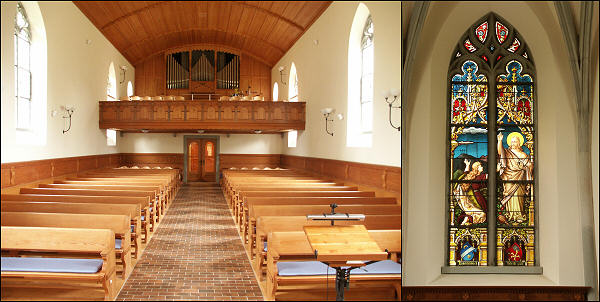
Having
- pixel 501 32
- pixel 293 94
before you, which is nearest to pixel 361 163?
pixel 501 32

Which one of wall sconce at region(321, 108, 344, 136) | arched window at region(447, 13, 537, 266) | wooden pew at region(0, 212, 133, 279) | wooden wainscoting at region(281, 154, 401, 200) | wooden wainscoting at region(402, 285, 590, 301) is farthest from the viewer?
wall sconce at region(321, 108, 344, 136)

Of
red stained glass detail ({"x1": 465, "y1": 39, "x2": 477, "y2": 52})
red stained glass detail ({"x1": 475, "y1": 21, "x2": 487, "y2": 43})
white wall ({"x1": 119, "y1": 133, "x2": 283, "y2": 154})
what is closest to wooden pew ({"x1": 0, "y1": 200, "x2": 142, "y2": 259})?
red stained glass detail ({"x1": 465, "y1": 39, "x2": 477, "y2": 52})

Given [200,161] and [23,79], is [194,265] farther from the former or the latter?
[200,161]

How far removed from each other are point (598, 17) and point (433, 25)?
180 cm

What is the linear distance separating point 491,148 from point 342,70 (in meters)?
3.02

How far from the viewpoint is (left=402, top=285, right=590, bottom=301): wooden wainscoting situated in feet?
18.0

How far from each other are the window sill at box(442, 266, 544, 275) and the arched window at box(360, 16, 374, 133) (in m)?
2.63

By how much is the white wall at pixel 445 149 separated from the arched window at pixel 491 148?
0.54ft

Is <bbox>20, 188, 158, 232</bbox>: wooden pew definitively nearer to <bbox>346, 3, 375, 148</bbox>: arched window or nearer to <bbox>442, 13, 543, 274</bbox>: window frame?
<bbox>346, 3, 375, 148</bbox>: arched window

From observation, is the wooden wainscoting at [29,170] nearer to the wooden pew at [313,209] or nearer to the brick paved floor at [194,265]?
the brick paved floor at [194,265]

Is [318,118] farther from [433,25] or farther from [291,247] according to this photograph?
[291,247]

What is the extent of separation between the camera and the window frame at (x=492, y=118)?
585 cm

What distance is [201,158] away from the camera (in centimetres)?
1838

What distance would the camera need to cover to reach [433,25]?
19.2 ft
